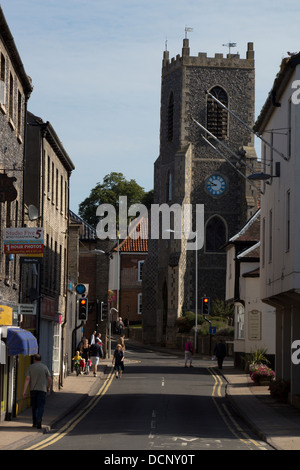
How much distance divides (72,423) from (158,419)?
7.62 ft

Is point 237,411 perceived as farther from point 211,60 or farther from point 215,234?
point 211,60

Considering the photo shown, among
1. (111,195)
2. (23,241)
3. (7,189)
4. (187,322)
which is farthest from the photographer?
(111,195)

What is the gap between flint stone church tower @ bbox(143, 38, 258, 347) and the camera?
240ft

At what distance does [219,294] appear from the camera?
73.5m

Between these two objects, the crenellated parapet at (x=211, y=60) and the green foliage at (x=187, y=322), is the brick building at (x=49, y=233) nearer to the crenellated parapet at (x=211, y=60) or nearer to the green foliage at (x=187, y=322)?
the green foliage at (x=187, y=322)

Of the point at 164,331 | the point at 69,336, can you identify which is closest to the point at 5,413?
the point at 69,336

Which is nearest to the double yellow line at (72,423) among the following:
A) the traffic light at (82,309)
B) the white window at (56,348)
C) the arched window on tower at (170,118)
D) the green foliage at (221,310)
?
the white window at (56,348)

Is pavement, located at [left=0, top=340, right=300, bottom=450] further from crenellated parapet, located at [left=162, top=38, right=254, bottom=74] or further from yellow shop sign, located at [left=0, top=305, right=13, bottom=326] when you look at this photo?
crenellated parapet, located at [left=162, top=38, right=254, bottom=74]

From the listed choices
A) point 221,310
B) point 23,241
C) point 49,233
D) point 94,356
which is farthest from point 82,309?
point 221,310

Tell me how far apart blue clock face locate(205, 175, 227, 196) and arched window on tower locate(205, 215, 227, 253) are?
198 cm

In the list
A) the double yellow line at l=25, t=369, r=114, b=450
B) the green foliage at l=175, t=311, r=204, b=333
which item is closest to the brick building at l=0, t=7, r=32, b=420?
the double yellow line at l=25, t=369, r=114, b=450

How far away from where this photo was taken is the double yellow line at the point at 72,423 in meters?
20.1

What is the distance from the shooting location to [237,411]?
2900 centimetres

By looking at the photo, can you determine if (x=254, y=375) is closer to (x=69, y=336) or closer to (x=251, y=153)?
(x=69, y=336)
